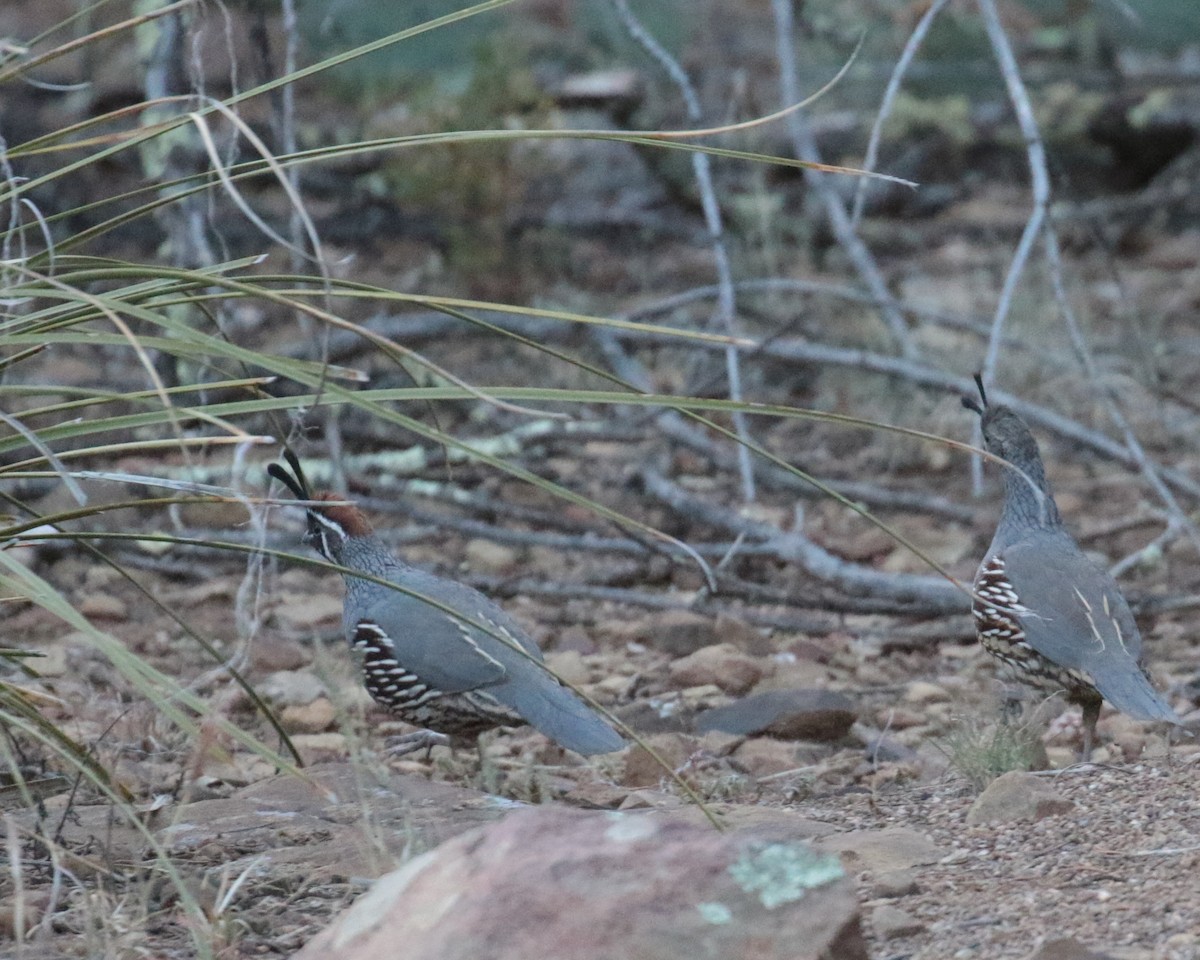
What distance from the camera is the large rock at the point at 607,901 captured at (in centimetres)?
227

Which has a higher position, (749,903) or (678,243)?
(749,903)

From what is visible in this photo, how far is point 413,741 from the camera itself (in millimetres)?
4758

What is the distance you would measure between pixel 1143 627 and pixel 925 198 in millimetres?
5817

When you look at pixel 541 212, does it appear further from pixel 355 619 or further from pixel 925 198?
pixel 355 619

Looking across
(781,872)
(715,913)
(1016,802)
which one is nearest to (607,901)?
(715,913)

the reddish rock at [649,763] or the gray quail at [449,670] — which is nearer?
the gray quail at [449,670]

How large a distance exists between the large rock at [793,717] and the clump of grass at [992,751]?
1.96ft

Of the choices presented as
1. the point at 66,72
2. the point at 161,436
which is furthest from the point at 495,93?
the point at 66,72

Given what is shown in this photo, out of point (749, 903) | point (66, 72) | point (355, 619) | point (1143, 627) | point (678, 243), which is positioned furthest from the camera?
point (66, 72)

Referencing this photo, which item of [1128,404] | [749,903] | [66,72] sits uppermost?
[66,72]

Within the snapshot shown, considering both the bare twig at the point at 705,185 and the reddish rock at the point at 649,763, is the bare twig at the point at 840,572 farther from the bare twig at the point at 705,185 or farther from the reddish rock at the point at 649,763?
the reddish rock at the point at 649,763

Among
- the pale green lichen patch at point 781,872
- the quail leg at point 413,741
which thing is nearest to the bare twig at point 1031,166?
the quail leg at point 413,741

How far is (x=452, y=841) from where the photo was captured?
2.46 metres

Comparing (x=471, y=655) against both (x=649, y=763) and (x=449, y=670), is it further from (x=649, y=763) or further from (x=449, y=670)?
(x=649, y=763)
